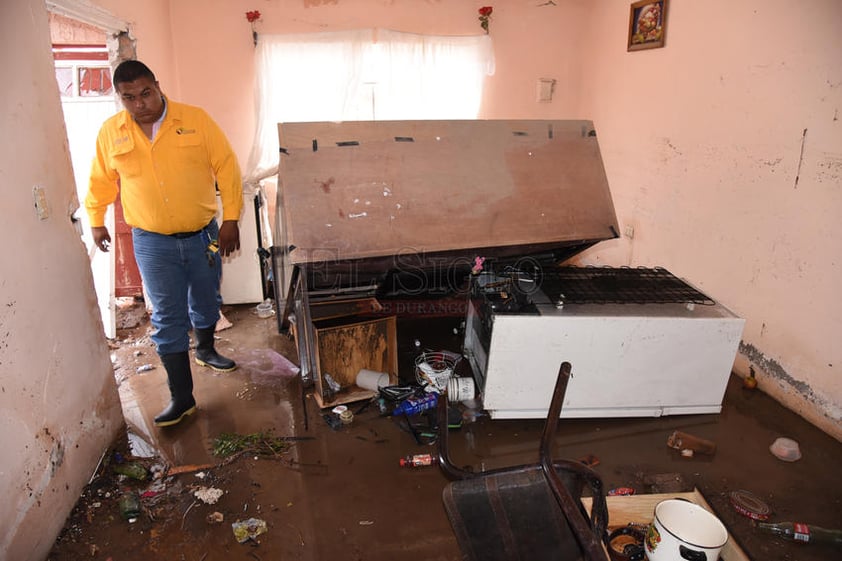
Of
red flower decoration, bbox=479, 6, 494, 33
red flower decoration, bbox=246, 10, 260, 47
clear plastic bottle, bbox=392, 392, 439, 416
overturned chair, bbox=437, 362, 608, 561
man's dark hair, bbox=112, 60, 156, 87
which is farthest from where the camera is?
red flower decoration, bbox=479, 6, 494, 33

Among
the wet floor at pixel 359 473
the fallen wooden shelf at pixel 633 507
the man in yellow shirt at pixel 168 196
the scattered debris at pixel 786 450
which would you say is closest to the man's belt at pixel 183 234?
the man in yellow shirt at pixel 168 196

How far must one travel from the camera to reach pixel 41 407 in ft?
5.93

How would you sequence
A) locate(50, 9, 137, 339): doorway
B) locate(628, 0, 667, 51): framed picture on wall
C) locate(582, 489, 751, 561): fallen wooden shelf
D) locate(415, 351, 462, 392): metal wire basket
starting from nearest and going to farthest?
locate(582, 489, 751, 561): fallen wooden shelf < locate(415, 351, 462, 392): metal wire basket < locate(628, 0, 667, 51): framed picture on wall < locate(50, 9, 137, 339): doorway

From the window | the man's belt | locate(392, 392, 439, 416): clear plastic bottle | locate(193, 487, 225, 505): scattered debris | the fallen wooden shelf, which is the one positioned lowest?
locate(193, 487, 225, 505): scattered debris

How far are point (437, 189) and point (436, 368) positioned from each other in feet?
3.56

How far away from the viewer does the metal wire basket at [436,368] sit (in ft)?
8.83

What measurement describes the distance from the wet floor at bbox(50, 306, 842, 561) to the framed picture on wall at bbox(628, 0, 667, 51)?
8.43 feet

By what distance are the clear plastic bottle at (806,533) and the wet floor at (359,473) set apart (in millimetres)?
34

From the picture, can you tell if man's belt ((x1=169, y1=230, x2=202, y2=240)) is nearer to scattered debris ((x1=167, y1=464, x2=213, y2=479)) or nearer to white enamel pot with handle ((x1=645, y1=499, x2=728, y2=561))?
scattered debris ((x1=167, y1=464, x2=213, y2=479))

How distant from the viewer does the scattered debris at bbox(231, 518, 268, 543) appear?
1.86 m

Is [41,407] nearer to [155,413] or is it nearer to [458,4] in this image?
[155,413]

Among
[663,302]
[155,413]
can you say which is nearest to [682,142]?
[663,302]

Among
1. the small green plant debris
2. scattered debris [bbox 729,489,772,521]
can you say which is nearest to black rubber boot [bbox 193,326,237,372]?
the small green plant debris

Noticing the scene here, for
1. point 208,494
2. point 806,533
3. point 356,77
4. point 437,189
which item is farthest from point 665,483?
point 356,77
